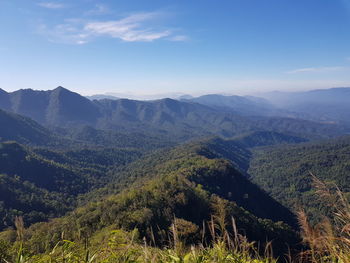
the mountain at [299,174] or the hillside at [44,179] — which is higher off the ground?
the hillside at [44,179]

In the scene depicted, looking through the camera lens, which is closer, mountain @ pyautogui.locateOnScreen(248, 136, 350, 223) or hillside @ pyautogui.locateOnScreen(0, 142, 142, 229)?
hillside @ pyautogui.locateOnScreen(0, 142, 142, 229)

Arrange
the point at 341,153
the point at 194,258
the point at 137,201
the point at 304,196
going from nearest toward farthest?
the point at 194,258, the point at 137,201, the point at 304,196, the point at 341,153

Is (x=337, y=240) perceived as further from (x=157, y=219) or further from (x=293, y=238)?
(x=293, y=238)

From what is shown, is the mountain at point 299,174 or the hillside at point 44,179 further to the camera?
the mountain at point 299,174

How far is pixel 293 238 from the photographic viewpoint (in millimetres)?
39500

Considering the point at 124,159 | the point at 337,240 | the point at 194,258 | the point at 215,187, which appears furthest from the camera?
the point at 124,159

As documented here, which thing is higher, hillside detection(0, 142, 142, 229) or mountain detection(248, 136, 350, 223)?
hillside detection(0, 142, 142, 229)

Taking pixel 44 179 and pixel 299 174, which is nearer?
pixel 44 179

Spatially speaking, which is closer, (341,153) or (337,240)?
(337,240)

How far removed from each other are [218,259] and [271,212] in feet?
230

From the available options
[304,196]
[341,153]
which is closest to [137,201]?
[304,196]

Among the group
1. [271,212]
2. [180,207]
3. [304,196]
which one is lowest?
[304,196]

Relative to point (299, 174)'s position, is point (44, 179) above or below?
above

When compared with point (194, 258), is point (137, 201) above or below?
below
